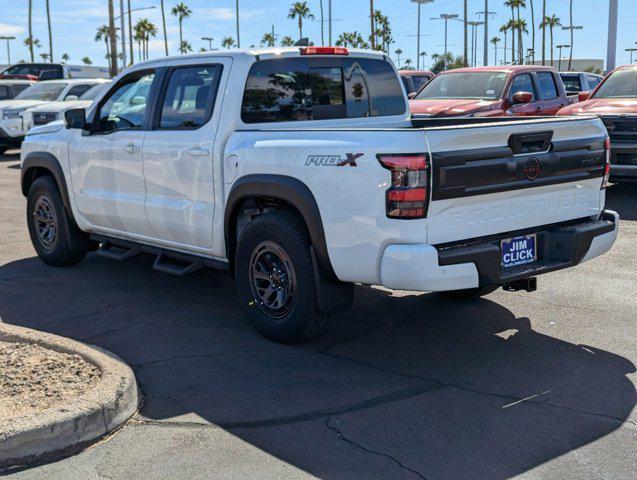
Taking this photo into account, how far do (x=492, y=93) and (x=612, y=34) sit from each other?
1031 centimetres

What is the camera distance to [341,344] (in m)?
5.58

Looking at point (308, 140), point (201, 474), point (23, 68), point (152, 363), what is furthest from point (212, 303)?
point (23, 68)

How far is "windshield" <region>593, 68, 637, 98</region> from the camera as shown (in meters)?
12.4

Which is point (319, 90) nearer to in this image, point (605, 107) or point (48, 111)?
point (605, 107)

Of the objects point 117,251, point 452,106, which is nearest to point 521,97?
point 452,106

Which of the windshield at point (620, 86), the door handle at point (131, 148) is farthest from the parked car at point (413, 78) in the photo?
the door handle at point (131, 148)

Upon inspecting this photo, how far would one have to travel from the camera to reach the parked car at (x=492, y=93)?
13.0 meters

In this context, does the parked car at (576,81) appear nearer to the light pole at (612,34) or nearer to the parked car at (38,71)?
the light pole at (612,34)

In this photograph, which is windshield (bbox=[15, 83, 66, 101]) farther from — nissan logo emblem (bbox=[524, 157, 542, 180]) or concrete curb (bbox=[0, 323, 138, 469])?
nissan logo emblem (bbox=[524, 157, 542, 180])

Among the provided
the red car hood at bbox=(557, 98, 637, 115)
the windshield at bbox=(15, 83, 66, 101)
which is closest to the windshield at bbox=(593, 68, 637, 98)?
the red car hood at bbox=(557, 98, 637, 115)

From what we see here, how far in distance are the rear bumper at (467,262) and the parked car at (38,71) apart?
24.6m

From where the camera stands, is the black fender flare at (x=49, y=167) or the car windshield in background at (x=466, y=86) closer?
the black fender flare at (x=49, y=167)

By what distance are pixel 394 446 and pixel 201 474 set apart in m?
0.95

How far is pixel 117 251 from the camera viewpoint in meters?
7.33
